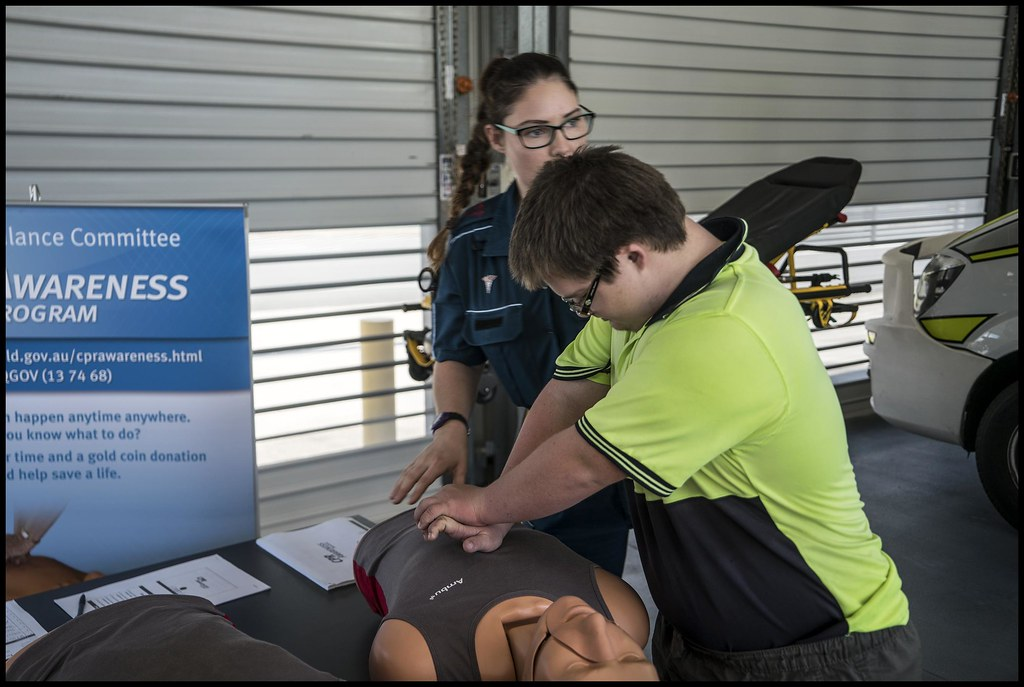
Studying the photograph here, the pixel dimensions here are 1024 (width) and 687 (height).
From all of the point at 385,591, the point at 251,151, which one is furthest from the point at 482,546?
the point at 251,151

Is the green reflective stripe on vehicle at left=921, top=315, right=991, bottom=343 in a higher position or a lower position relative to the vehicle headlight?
lower

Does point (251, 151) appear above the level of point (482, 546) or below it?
above

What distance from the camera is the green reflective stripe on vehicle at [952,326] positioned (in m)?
3.88

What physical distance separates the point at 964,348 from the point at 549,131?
2.72 meters

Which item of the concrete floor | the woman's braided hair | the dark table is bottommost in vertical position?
the concrete floor

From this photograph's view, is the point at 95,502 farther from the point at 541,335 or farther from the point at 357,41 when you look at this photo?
the point at 357,41

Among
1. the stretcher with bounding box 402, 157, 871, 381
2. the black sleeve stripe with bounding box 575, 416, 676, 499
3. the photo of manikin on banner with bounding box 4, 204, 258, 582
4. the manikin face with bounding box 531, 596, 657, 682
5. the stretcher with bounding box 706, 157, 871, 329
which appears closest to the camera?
the manikin face with bounding box 531, 596, 657, 682

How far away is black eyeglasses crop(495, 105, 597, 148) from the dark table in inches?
41.1

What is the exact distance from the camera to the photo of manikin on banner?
2.68 m

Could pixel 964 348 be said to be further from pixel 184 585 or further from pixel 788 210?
pixel 184 585

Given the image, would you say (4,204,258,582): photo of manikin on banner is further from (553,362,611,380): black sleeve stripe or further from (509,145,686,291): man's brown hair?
(509,145,686,291): man's brown hair

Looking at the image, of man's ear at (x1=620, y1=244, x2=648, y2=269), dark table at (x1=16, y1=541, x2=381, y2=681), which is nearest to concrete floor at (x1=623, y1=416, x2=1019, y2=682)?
dark table at (x1=16, y1=541, x2=381, y2=681)

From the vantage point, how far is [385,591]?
1.68m

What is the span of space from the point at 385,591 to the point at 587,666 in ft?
2.07
